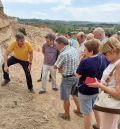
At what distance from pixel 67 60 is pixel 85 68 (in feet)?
3.84

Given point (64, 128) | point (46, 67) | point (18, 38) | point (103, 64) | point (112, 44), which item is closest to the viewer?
point (112, 44)

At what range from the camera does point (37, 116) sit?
7902mm

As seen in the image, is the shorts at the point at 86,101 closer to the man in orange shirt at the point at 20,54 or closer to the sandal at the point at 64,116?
the sandal at the point at 64,116

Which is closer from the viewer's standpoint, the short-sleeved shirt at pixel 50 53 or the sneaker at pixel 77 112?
the sneaker at pixel 77 112

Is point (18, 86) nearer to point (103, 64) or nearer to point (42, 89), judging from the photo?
point (42, 89)

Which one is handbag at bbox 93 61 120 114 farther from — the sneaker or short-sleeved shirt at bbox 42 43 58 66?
short-sleeved shirt at bbox 42 43 58 66

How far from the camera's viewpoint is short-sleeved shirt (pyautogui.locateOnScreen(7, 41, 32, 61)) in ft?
32.0

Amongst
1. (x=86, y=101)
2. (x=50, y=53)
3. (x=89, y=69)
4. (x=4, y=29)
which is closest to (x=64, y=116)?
(x=86, y=101)

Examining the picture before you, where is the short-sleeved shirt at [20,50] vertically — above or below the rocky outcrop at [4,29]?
above

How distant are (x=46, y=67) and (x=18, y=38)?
1207mm

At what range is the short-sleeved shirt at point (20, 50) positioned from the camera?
9742mm

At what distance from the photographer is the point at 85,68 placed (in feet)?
20.1

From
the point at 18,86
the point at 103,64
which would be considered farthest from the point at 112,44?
the point at 18,86

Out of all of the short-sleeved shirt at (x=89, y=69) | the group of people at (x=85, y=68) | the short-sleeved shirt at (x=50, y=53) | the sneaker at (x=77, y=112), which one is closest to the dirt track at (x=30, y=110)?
the sneaker at (x=77, y=112)
